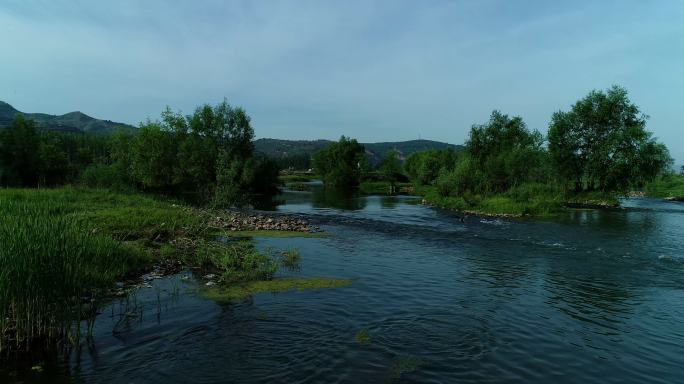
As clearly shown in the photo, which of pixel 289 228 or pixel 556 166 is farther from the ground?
pixel 556 166

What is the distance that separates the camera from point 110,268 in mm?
14695

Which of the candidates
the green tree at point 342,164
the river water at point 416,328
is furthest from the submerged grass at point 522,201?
the green tree at point 342,164

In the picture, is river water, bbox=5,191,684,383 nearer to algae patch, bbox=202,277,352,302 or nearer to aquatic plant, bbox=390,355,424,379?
aquatic plant, bbox=390,355,424,379

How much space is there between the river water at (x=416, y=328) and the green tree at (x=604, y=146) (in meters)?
48.6

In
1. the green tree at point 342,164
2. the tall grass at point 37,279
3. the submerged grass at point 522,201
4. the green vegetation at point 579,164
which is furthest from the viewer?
the green tree at point 342,164

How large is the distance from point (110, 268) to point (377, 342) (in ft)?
31.7

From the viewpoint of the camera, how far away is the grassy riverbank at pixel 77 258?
8945 mm

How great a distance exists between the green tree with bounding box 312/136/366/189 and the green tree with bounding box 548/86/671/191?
66216 mm

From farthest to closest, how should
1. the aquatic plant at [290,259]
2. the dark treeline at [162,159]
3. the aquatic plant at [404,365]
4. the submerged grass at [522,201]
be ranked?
the dark treeline at [162,159] → the submerged grass at [522,201] → the aquatic plant at [290,259] → the aquatic plant at [404,365]

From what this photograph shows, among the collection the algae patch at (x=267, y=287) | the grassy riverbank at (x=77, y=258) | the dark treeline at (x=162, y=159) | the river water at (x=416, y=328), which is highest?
the dark treeline at (x=162, y=159)

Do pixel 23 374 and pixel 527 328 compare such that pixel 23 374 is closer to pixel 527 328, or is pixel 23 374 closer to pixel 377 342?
pixel 377 342

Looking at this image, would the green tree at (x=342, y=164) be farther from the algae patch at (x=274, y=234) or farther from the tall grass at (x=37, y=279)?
the tall grass at (x=37, y=279)

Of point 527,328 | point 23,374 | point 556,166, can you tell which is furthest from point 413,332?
point 556,166

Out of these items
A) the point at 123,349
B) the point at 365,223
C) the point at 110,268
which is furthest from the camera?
the point at 365,223
